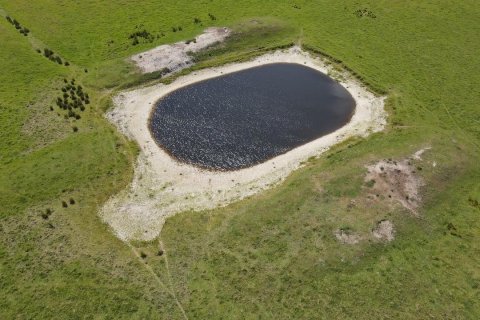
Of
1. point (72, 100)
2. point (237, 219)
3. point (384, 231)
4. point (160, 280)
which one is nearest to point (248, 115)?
point (237, 219)

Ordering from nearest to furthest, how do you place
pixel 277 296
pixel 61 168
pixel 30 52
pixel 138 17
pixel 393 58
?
1. pixel 277 296
2. pixel 61 168
3. pixel 30 52
4. pixel 393 58
5. pixel 138 17

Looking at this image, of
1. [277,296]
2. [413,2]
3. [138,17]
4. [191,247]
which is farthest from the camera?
[413,2]

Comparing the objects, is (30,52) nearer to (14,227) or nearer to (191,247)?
(14,227)

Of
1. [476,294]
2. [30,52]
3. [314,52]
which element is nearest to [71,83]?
[30,52]

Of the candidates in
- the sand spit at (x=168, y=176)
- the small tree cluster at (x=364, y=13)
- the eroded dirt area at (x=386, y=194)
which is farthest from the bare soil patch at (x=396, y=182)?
the small tree cluster at (x=364, y=13)

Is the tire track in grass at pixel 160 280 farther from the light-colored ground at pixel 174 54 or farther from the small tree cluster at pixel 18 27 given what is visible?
the small tree cluster at pixel 18 27

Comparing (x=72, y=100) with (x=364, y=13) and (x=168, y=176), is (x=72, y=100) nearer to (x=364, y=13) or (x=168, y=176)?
(x=168, y=176)

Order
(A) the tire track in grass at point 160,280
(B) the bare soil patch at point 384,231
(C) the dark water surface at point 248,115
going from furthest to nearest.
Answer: (C) the dark water surface at point 248,115 < (B) the bare soil patch at point 384,231 < (A) the tire track in grass at point 160,280
